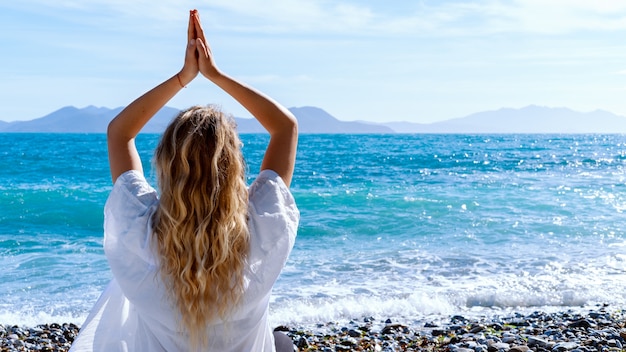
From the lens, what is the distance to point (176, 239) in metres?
2.05

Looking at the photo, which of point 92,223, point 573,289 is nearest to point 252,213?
point 573,289

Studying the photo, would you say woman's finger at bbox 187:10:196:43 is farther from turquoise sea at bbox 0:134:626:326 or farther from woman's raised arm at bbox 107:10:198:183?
turquoise sea at bbox 0:134:626:326

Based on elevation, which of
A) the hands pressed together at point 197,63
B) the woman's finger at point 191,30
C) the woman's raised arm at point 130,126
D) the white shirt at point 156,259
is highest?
the woman's finger at point 191,30

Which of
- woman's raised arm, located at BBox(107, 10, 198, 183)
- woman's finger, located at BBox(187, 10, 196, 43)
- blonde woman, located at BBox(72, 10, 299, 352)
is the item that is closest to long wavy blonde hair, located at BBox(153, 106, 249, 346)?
blonde woman, located at BBox(72, 10, 299, 352)

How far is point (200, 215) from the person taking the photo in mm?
2096

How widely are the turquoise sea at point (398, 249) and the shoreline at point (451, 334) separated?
1.69 ft

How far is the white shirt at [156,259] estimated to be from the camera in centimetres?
210

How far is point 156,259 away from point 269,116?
663 millimetres

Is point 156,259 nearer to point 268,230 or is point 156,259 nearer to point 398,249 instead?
point 268,230

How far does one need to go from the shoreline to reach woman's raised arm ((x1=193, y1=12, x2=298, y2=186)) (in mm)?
3319

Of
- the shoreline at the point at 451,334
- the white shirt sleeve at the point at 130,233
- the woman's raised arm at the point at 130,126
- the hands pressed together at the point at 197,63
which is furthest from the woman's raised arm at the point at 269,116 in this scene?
the shoreline at the point at 451,334

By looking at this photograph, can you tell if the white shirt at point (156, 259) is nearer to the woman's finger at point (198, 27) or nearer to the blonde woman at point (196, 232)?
the blonde woman at point (196, 232)

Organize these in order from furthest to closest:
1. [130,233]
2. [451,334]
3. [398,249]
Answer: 1. [398,249]
2. [451,334]
3. [130,233]

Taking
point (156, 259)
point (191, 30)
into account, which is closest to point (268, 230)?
point (156, 259)
